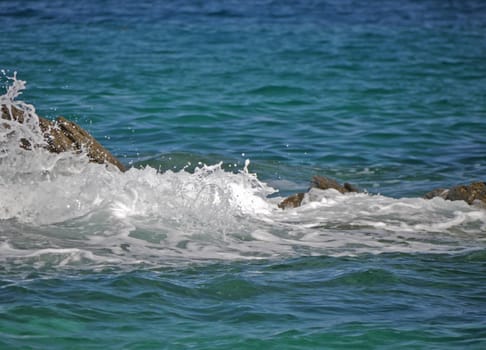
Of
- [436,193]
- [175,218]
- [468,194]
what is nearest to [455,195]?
[468,194]

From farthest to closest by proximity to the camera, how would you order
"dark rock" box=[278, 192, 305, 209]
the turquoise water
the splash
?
"dark rock" box=[278, 192, 305, 209], the splash, the turquoise water

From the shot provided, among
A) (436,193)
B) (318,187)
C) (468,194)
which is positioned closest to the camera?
(468,194)

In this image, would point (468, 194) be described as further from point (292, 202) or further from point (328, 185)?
point (292, 202)

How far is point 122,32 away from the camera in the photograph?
21234 mm

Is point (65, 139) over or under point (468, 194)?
over

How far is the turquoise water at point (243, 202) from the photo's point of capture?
638 cm

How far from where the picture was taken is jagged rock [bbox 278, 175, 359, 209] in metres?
9.73

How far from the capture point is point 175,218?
898 centimetres

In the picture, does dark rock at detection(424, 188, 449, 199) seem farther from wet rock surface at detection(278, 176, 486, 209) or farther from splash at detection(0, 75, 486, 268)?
splash at detection(0, 75, 486, 268)

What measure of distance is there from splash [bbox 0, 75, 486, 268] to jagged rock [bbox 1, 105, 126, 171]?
18 centimetres

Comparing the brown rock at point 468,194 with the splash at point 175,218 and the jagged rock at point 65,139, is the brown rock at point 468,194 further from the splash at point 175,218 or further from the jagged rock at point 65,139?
the jagged rock at point 65,139

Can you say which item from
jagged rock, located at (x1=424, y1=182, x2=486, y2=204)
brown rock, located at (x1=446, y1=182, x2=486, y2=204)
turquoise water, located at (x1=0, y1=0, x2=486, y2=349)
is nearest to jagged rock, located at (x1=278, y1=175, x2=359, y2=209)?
turquoise water, located at (x1=0, y1=0, x2=486, y2=349)

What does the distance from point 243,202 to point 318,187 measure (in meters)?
0.93

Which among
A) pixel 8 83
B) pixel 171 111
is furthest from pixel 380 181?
pixel 8 83
